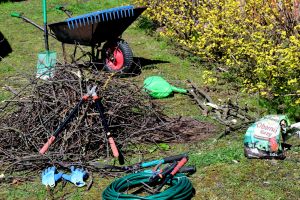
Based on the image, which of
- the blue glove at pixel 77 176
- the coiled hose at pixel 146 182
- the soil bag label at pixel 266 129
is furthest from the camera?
the soil bag label at pixel 266 129

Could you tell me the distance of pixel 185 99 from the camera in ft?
24.0

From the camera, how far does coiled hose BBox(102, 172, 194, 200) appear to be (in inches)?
168

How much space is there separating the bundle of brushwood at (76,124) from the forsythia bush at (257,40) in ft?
3.27

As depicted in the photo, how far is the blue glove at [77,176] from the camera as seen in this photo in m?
4.77

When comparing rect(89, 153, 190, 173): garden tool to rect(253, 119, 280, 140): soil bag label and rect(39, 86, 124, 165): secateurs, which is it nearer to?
rect(39, 86, 124, 165): secateurs

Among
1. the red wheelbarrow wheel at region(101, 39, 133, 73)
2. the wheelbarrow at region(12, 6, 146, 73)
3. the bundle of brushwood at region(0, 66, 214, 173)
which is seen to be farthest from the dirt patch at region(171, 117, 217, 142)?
the red wheelbarrow wheel at region(101, 39, 133, 73)

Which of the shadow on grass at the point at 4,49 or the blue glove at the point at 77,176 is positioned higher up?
the blue glove at the point at 77,176

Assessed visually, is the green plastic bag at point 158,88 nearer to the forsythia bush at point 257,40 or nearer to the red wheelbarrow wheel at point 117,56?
the forsythia bush at point 257,40

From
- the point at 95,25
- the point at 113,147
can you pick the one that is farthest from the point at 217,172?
the point at 95,25

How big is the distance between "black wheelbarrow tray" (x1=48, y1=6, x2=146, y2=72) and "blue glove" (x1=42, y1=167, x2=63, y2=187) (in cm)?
328

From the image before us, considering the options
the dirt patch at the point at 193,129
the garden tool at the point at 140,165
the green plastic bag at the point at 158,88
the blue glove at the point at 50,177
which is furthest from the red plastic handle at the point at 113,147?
the green plastic bag at the point at 158,88

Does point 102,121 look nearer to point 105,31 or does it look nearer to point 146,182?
point 146,182

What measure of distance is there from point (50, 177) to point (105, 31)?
160 inches

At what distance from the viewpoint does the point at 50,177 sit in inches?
189
